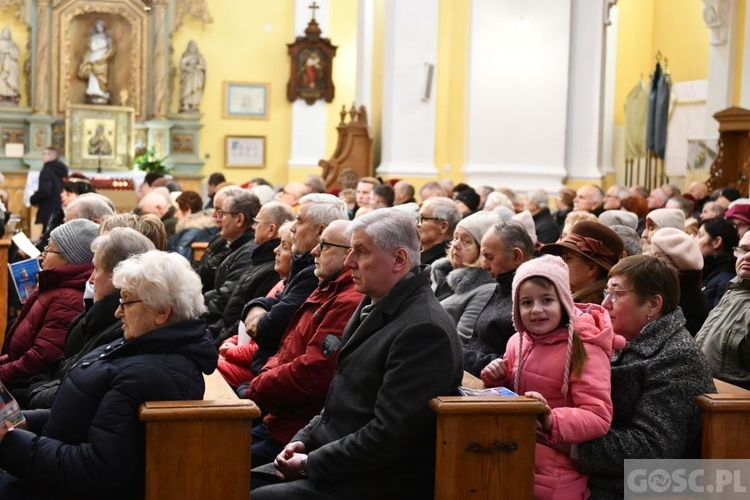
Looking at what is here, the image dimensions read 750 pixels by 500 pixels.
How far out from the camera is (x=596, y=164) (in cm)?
1309

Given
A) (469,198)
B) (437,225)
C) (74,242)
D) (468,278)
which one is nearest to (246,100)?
(469,198)

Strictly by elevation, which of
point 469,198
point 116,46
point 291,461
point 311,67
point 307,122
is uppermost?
point 116,46

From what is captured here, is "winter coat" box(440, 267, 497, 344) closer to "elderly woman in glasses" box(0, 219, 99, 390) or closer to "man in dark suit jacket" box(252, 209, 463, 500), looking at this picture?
"man in dark suit jacket" box(252, 209, 463, 500)

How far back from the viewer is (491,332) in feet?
14.5

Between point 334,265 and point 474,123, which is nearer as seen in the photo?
point 334,265

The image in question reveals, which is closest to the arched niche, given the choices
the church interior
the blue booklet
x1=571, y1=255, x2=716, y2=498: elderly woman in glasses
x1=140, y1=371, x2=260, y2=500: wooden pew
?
the church interior

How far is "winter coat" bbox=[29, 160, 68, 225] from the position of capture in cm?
1505

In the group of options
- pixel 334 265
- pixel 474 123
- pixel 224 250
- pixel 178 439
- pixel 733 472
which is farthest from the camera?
pixel 474 123

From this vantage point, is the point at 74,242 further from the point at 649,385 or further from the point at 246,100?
the point at 246,100

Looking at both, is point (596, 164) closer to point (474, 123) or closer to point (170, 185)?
point (474, 123)

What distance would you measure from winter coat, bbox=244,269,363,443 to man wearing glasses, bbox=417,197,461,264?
166cm

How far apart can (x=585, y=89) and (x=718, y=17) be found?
2.11m

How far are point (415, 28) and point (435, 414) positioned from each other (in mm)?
9989

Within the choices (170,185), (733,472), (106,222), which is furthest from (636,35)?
(733,472)
